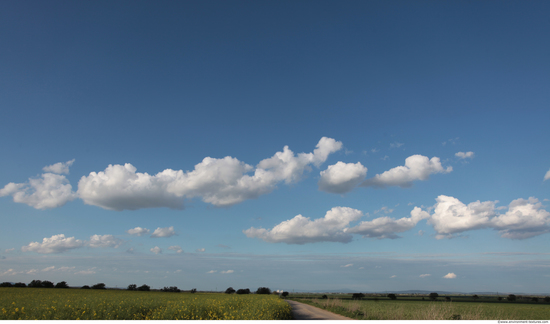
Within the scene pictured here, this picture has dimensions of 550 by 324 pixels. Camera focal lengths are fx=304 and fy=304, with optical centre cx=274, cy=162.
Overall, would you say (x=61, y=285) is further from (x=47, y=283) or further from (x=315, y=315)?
(x=315, y=315)

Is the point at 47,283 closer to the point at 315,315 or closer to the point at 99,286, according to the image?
the point at 99,286

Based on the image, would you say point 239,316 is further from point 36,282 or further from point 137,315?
point 36,282

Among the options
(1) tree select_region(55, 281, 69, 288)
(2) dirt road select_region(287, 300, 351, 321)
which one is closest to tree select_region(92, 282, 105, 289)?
(1) tree select_region(55, 281, 69, 288)

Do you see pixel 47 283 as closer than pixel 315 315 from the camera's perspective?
No

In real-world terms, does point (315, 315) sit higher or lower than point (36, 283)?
higher

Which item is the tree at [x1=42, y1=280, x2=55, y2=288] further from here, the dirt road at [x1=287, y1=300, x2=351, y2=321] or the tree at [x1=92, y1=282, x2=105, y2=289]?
the dirt road at [x1=287, y1=300, x2=351, y2=321]

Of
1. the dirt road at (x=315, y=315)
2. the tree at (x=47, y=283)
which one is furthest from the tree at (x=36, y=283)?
the dirt road at (x=315, y=315)

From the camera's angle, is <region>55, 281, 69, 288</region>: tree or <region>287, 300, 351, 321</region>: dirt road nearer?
<region>287, 300, 351, 321</region>: dirt road

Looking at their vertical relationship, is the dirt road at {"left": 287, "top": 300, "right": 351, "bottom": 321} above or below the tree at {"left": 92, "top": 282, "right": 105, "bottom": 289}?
above

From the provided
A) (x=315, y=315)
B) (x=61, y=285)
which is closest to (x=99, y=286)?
(x=61, y=285)

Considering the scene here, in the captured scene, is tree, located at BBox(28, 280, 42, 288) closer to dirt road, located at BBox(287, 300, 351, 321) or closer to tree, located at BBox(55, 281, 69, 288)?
tree, located at BBox(55, 281, 69, 288)

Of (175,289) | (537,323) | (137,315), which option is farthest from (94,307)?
(175,289)

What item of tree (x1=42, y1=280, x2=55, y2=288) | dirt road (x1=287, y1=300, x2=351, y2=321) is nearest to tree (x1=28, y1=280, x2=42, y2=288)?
tree (x1=42, y1=280, x2=55, y2=288)

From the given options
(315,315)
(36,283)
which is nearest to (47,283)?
(36,283)
